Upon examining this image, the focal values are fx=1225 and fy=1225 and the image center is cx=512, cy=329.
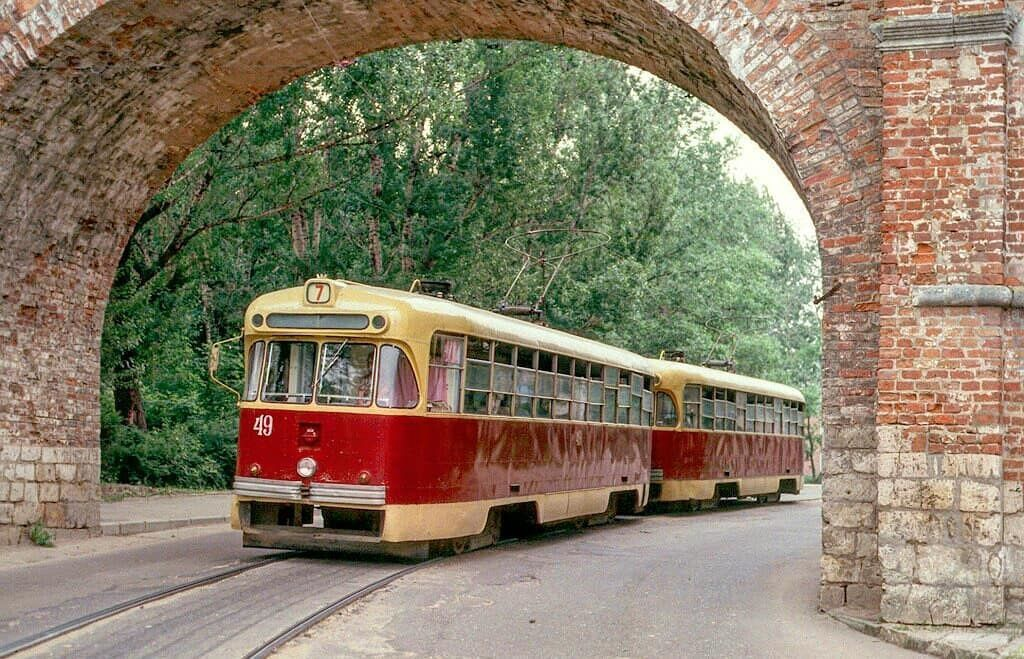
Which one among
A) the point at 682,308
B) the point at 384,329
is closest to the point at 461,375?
the point at 384,329

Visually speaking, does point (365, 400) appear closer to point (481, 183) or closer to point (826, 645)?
point (826, 645)

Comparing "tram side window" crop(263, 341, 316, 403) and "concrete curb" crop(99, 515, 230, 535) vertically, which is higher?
"tram side window" crop(263, 341, 316, 403)

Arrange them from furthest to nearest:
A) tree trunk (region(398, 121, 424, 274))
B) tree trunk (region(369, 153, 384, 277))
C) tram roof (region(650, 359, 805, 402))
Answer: tree trunk (region(369, 153, 384, 277))
tree trunk (region(398, 121, 424, 274))
tram roof (region(650, 359, 805, 402))

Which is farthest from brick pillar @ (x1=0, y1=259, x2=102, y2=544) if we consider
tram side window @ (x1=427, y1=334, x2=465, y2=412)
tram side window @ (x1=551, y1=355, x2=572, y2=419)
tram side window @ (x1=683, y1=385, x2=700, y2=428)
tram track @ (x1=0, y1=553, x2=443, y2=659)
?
tram side window @ (x1=683, y1=385, x2=700, y2=428)

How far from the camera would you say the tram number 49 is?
1270 cm

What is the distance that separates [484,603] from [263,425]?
3.69 meters

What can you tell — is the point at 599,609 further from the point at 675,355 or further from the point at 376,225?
the point at 376,225

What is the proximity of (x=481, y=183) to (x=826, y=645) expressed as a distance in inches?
731

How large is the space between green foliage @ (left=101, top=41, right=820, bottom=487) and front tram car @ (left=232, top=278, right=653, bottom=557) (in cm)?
717

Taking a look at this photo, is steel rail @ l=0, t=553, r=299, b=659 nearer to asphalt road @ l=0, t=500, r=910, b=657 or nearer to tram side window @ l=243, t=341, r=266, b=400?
asphalt road @ l=0, t=500, r=910, b=657

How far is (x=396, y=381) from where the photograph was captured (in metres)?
12.5

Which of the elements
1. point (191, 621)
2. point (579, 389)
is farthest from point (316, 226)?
point (191, 621)

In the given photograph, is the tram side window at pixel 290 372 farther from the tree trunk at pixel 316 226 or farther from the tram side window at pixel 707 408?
the tree trunk at pixel 316 226

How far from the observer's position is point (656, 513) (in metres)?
23.8
